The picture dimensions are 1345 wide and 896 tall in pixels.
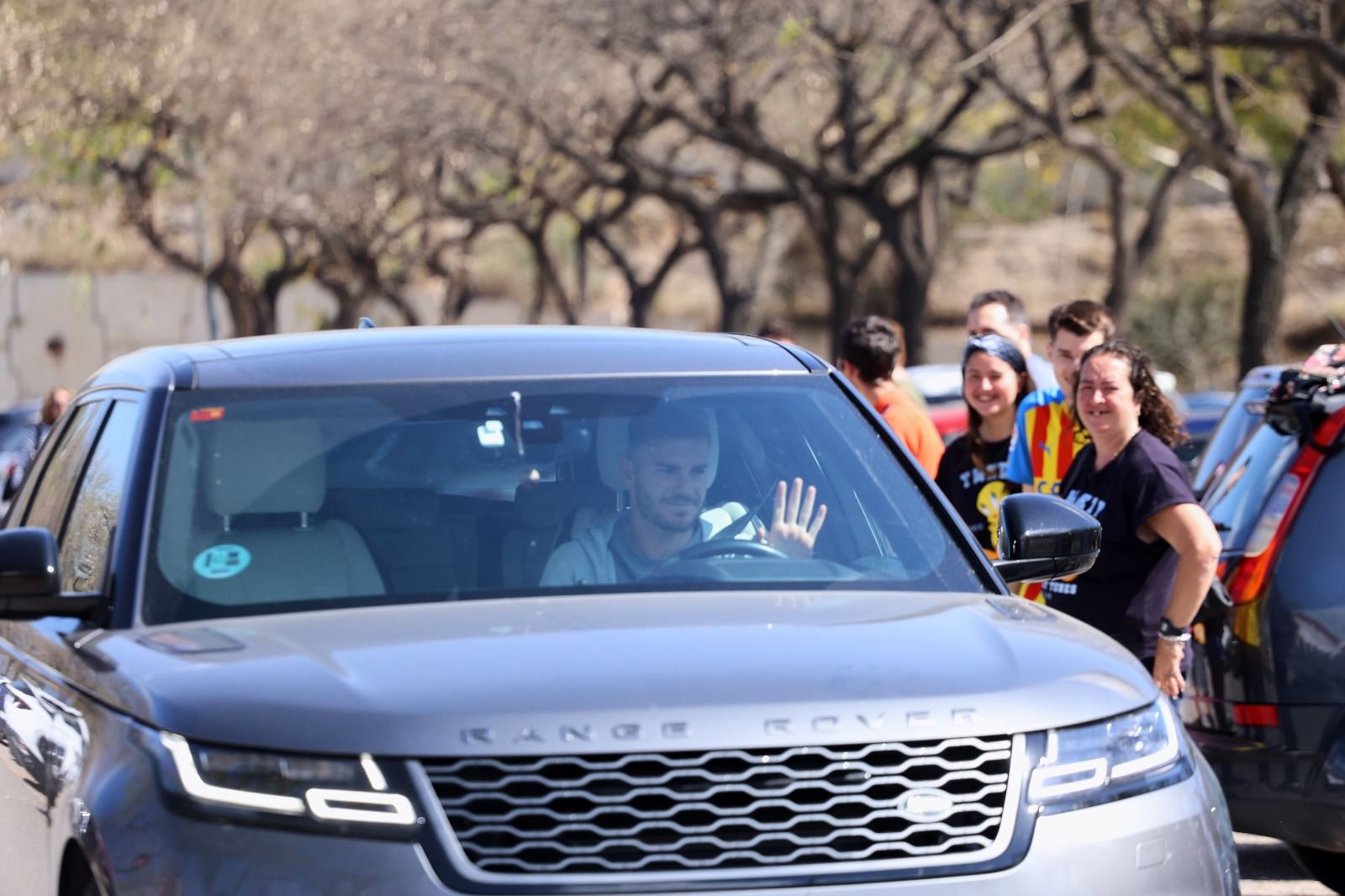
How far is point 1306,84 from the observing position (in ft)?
61.0

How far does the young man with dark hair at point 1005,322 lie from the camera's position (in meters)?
7.81

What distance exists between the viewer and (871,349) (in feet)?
24.4

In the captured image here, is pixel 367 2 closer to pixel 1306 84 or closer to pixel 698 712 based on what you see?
pixel 1306 84

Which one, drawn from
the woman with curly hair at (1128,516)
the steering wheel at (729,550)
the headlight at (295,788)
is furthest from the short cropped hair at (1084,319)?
the headlight at (295,788)

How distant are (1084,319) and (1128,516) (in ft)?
4.78

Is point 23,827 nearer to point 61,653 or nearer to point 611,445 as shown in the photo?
point 61,653

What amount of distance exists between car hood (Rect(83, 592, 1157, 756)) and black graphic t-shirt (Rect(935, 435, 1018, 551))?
3.00 meters

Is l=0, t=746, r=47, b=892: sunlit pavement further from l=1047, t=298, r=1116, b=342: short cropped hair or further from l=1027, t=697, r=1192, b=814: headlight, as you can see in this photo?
l=1047, t=298, r=1116, b=342: short cropped hair

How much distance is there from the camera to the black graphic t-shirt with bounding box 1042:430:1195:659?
5.70 metres

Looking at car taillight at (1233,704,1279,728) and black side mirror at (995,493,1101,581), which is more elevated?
black side mirror at (995,493,1101,581)

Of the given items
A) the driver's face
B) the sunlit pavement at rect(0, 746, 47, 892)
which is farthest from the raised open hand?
the sunlit pavement at rect(0, 746, 47, 892)

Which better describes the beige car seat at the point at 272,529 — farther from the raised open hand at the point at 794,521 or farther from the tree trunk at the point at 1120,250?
the tree trunk at the point at 1120,250

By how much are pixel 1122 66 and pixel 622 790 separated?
12.6 metres

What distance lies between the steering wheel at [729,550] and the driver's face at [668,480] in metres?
0.06
